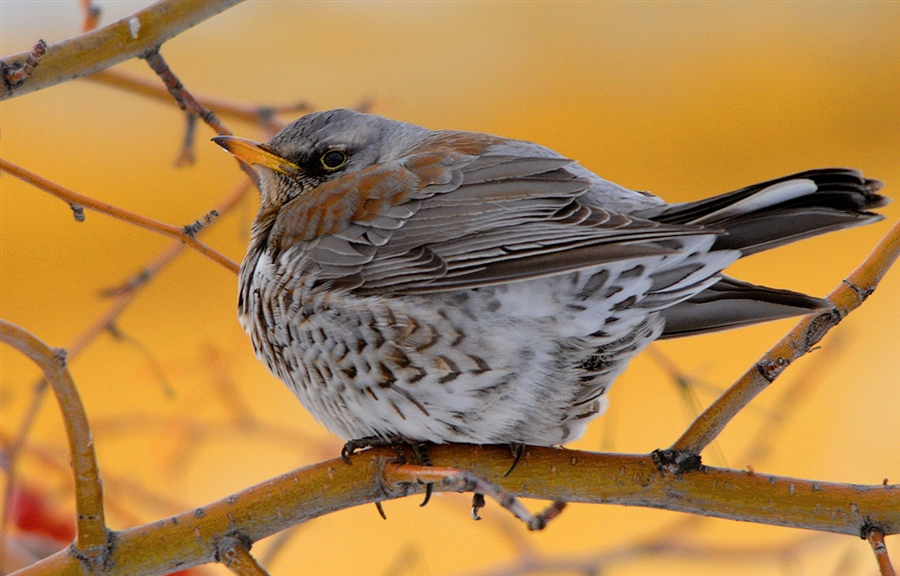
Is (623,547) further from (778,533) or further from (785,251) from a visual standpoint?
(785,251)

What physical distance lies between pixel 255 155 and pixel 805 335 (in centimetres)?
94

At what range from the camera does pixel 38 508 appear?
1646 mm

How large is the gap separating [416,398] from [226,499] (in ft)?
0.98

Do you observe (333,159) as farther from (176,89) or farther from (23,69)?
(23,69)

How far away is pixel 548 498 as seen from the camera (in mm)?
1293

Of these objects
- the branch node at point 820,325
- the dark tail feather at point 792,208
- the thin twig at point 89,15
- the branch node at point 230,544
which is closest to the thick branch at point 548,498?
the branch node at point 230,544

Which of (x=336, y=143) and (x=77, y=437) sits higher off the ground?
(x=336, y=143)

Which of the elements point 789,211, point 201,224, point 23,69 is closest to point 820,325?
point 789,211

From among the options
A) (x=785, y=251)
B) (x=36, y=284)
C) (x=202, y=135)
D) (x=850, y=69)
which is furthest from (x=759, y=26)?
(x=36, y=284)

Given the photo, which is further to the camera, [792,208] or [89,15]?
[89,15]

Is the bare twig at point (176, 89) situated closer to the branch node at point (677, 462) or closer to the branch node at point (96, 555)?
the branch node at point (96, 555)

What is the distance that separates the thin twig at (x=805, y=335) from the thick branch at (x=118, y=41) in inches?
31.7

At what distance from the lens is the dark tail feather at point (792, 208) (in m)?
1.15

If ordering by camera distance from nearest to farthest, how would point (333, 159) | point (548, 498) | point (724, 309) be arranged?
1. point (548, 498)
2. point (724, 309)
3. point (333, 159)
